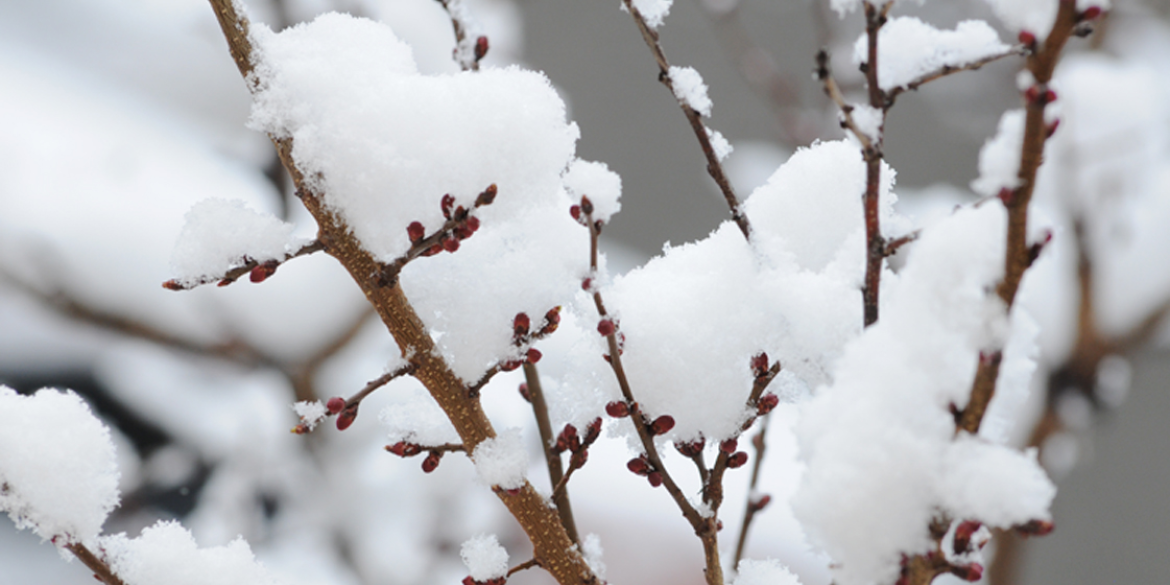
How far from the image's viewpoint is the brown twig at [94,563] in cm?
29

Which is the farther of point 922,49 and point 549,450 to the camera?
point 549,450

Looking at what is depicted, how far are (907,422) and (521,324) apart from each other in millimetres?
172

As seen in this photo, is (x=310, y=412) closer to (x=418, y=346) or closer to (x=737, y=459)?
(x=418, y=346)

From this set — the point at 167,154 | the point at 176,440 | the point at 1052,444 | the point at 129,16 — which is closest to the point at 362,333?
the point at 176,440

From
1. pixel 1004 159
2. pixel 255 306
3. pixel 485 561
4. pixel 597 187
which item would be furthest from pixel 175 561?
pixel 255 306

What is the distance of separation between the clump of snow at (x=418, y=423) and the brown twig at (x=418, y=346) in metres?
0.04

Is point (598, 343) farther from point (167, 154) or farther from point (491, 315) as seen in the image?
point (167, 154)

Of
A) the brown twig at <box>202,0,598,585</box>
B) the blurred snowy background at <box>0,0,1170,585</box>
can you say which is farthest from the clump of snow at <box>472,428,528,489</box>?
the blurred snowy background at <box>0,0,1170,585</box>

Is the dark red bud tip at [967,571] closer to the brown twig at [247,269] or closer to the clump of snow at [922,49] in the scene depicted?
the clump of snow at [922,49]

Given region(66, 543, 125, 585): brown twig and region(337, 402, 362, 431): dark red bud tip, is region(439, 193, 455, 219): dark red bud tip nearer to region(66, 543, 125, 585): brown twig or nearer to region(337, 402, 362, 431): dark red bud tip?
region(337, 402, 362, 431): dark red bud tip

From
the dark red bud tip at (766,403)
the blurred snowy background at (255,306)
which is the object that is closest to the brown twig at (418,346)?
the dark red bud tip at (766,403)

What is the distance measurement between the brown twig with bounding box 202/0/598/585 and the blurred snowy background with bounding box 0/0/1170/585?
2.53 ft

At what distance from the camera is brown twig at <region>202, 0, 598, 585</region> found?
0.29 metres

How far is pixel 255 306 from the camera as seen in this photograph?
1137mm
